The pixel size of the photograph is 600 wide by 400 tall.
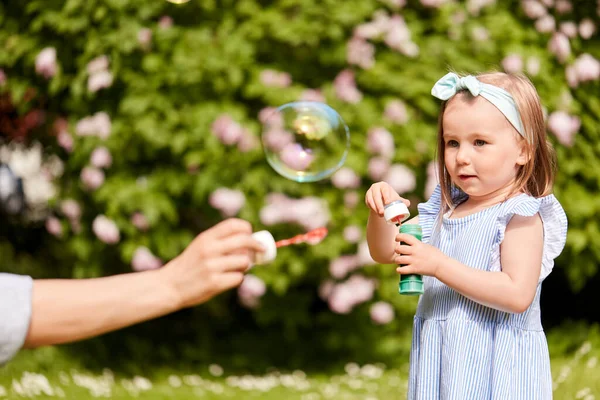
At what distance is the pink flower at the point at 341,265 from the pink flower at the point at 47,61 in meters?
1.89

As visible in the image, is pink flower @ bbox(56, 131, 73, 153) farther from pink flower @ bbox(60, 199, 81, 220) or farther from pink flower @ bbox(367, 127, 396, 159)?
pink flower @ bbox(367, 127, 396, 159)

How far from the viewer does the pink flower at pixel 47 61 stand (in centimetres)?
482

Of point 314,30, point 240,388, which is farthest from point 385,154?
point 240,388

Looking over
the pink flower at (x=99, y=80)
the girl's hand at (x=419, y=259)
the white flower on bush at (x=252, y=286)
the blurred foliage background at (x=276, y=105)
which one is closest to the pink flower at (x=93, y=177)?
the blurred foliage background at (x=276, y=105)

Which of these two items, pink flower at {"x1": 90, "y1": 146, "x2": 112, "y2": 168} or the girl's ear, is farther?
pink flower at {"x1": 90, "y1": 146, "x2": 112, "y2": 168}

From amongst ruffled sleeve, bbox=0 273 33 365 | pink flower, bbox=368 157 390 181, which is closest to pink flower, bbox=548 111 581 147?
pink flower, bbox=368 157 390 181

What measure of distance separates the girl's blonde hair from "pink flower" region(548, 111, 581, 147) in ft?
7.86

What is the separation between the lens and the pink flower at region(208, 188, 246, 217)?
4.47 metres

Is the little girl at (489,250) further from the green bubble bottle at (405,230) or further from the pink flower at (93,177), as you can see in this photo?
the pink flower at (93,177)

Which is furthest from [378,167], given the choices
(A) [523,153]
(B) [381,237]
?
(A) [523,153]

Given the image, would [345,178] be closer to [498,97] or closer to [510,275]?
[498,97]

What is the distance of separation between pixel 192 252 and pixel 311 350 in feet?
13.1

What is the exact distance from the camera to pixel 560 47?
4.86 m

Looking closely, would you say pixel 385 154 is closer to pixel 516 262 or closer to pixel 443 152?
pixel 443 152
